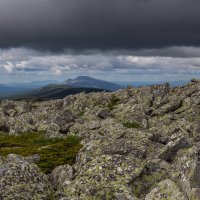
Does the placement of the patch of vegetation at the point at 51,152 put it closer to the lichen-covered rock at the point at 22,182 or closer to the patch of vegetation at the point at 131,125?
the lichen-covered rock at the point at 22,182

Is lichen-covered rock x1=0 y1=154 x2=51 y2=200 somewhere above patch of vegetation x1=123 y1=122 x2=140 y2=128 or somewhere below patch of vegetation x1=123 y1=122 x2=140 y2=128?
above

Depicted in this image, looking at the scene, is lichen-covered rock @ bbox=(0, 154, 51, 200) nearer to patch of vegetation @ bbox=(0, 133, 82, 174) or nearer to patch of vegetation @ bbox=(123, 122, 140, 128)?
patch of vegetation @ bbox=(0, 133, 82, 174)

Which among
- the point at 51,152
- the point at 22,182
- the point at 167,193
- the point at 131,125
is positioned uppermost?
the point at 167,193

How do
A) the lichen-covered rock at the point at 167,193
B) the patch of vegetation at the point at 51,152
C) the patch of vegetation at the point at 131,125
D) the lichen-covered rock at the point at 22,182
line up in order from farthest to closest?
the patch of vegetation at the point at 131,125 → the patch of vegetation at the point at 51,152 → the lichen-covered rock at the point at 22,182 → the lichen-covered rock at the point at 167,193

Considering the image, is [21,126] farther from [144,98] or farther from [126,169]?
[126,169]

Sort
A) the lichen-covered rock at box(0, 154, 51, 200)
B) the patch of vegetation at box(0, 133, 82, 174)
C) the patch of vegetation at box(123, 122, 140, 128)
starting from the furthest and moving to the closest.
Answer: the patch of vegetation at box(123, 122, 140, 128) < the patch of vegetation at box(0, 133, 82, 174) < the lichen-covered rock at box(0, 154, 51, 200)

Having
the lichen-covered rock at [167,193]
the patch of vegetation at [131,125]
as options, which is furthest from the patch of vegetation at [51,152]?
the patch of vegetation at [131,125]

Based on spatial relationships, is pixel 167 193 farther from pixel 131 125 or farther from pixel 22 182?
pixel 131 125

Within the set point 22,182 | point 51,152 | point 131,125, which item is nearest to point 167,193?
point 22,182

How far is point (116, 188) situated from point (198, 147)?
8.41 metres

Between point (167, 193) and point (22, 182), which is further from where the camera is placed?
point (22, 182)

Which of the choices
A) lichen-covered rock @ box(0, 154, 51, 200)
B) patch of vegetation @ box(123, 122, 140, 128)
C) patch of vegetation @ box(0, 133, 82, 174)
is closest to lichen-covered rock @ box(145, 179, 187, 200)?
lichen-covered rock @ box(0, 154, 51, 200)

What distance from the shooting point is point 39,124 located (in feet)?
218

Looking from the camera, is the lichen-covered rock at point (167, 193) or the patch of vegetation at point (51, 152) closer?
the lichen-covered rock at point (167, 193)
